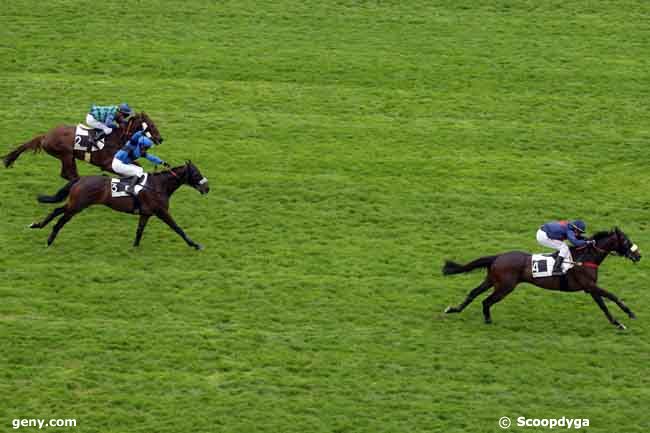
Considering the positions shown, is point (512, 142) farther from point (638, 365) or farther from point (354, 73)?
point (638, 365)

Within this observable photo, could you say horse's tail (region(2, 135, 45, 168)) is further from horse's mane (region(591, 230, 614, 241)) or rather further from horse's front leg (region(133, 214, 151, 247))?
horse's mane (region(591, 230, 614, 241))

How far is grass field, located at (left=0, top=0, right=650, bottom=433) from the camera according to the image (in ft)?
64.0

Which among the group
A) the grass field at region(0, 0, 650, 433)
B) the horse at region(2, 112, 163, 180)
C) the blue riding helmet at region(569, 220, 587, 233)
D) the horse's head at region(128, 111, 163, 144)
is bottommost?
the grass field at region(0, 0, 650, 433)

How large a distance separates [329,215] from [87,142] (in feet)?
17.4

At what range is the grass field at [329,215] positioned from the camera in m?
19.5

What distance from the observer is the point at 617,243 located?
20766 mm

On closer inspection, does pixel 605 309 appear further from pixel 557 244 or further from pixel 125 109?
pixel 125 109

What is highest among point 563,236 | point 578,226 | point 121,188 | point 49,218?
point 578,226

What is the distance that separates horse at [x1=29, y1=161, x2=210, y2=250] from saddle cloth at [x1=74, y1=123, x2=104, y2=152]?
1.76m

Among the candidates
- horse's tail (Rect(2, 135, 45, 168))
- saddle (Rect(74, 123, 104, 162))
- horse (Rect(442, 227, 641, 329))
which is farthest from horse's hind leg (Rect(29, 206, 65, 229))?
horse (Rect(442, 227, 641, 329))

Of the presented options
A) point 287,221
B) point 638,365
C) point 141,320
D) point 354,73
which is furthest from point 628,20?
point 141,320

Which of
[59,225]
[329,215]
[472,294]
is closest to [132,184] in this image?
[59,225]

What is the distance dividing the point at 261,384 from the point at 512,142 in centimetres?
1267

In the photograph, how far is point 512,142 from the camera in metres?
30.0
